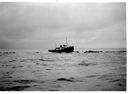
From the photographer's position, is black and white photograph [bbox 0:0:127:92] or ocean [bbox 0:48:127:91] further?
black and white photograph [bbox 0:0:127:92]

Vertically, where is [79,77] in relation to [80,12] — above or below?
below

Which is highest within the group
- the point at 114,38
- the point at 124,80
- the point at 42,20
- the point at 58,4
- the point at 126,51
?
the point at 58,4

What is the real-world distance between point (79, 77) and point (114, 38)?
100 cm

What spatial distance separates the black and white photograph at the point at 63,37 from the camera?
8.18ft

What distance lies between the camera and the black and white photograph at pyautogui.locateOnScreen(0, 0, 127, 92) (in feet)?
8.18

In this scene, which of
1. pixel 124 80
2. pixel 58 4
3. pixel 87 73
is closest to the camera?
pixel 124 80

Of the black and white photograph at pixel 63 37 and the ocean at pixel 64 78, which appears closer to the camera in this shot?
the ocean at pixel 64 78

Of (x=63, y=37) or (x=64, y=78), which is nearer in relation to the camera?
(x=64, y=78)

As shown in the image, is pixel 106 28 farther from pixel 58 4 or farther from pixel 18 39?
pixel 18 39

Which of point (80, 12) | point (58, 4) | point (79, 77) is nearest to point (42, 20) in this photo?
point (58, 4)

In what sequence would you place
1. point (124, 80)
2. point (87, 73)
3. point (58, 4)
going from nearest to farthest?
point (124, 80) → point (58, 4) → point (87, 73)

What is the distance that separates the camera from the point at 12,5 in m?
2.66

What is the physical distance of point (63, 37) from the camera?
2.96 m

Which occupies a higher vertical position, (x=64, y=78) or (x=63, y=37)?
(x=63, y=37)
